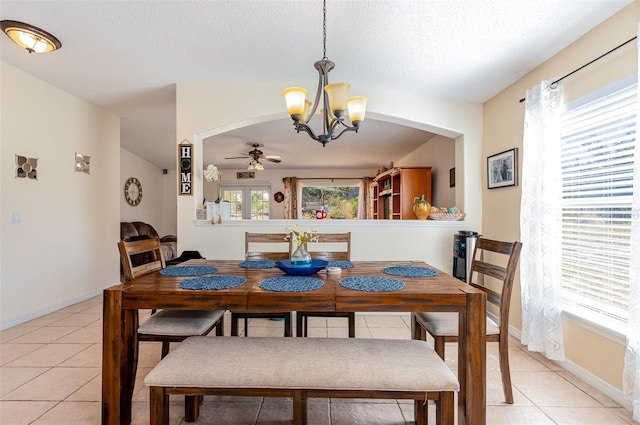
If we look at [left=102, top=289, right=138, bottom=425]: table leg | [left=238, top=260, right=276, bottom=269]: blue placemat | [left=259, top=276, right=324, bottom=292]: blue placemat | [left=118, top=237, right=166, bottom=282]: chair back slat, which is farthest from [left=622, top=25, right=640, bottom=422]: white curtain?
[left=118, top=237, right=166, bottom=282]: chair back slat

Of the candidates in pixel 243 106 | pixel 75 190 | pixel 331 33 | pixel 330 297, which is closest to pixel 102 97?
pixel 75 190

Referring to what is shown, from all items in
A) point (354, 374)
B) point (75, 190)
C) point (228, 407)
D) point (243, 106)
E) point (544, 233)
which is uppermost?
point (243, 106)

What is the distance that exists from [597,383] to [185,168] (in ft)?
12.7

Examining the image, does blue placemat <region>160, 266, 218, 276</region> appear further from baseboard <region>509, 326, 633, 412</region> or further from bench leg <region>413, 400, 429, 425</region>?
baseboard <region>509, 326, 633, 412</region>

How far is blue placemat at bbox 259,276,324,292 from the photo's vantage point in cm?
149

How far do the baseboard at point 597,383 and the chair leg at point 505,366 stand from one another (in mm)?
615

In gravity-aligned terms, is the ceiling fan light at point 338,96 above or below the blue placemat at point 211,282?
above

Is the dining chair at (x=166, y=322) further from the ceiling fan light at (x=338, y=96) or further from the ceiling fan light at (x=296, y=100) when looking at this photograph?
the ceiling fan light at (x=338, y=96)

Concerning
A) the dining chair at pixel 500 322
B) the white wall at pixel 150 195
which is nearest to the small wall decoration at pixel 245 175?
the white wall at pixel 150 195

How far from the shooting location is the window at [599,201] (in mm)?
1929

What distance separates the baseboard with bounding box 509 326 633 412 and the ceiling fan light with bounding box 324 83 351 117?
89.8 inches

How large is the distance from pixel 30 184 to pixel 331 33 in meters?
3.33

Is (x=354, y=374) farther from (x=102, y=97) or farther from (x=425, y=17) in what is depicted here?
(x=102, y=97)

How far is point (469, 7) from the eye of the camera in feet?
6.59
